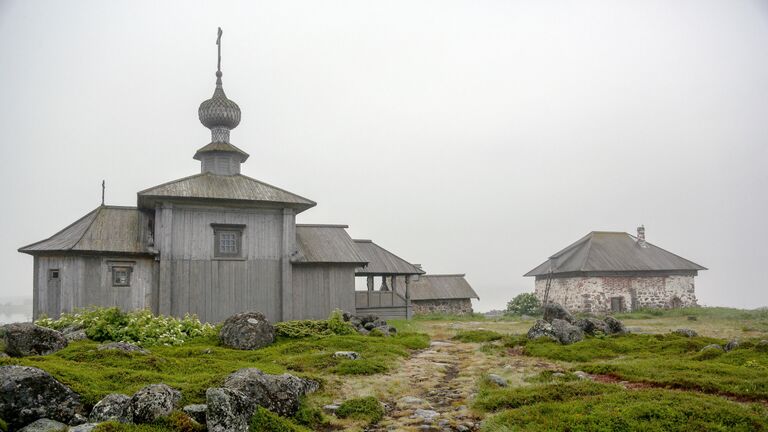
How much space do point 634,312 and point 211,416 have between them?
3564 cm

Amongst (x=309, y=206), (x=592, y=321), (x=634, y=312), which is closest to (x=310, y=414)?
(x=592, y=321)

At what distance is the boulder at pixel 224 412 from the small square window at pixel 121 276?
16618 millimetres

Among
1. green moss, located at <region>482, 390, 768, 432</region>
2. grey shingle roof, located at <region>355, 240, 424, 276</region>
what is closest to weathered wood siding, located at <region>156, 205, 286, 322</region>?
grey shingle roof, located at <region>355, 240, 424, 276</region>

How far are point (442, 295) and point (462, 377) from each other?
2810 cm

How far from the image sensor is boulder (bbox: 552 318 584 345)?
17.9 meters

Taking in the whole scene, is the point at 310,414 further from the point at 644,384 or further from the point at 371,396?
the point at 644,384

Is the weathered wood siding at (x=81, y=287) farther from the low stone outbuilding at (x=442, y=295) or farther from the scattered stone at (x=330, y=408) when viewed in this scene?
the low stone outbuilding at (x=442, y=295)

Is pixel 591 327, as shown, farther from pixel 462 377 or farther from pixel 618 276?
pixel 618 276

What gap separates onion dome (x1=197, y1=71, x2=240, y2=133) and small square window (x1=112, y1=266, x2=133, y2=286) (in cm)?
821

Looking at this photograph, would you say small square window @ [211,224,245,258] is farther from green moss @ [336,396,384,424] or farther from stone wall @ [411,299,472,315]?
stone wall @ [411,299,472,315]

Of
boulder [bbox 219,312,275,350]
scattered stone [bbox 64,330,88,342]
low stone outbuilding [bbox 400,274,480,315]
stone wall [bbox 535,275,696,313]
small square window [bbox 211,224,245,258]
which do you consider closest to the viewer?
scattered stone [bbox 64,330,88,342]

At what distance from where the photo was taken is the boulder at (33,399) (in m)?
7.70

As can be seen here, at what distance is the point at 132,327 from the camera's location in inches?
697

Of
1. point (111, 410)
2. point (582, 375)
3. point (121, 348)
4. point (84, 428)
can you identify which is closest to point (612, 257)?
point (582, 375)
